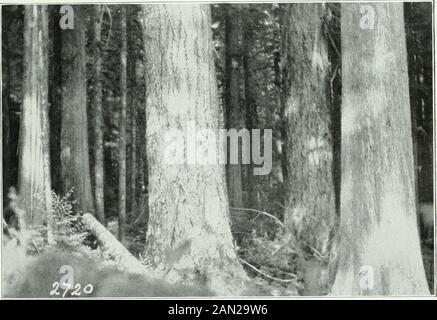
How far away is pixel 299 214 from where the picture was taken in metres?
5.90

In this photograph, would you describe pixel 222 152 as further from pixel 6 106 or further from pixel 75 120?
pixel 6 106

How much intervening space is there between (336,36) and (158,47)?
5.83 ft

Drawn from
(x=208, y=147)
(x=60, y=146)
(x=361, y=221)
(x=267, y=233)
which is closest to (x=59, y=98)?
(x=60, y=146)

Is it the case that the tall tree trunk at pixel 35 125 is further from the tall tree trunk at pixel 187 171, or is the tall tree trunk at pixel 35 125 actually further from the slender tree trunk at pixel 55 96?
the tall tree trunk at pixel 187 171

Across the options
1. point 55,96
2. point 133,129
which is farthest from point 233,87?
point 55,96

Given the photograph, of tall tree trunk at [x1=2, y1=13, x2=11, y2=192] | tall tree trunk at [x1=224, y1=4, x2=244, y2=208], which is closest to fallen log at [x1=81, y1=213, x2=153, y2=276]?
tall tree trunk at [x1=2, y1=13, x2=11, y2=192]

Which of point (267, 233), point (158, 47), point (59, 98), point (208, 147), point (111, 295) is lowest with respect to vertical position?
point (111, 295)

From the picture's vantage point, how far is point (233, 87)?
593 cm

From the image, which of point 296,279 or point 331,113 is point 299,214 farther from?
point 331,113

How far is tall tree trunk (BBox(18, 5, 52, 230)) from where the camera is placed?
5.97m

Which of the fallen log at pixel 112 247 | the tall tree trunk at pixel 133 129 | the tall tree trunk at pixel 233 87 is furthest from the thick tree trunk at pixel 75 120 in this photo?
the tall tree trunk at pixel 233 87

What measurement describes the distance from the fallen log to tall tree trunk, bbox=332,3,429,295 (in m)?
1.97

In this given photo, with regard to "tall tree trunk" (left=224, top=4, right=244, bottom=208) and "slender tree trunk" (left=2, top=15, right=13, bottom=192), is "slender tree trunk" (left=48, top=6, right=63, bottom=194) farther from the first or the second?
"tall tree trunk" (left=224, top=4, right=244, bottom=208)

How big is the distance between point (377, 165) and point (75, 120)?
9.89 ft
